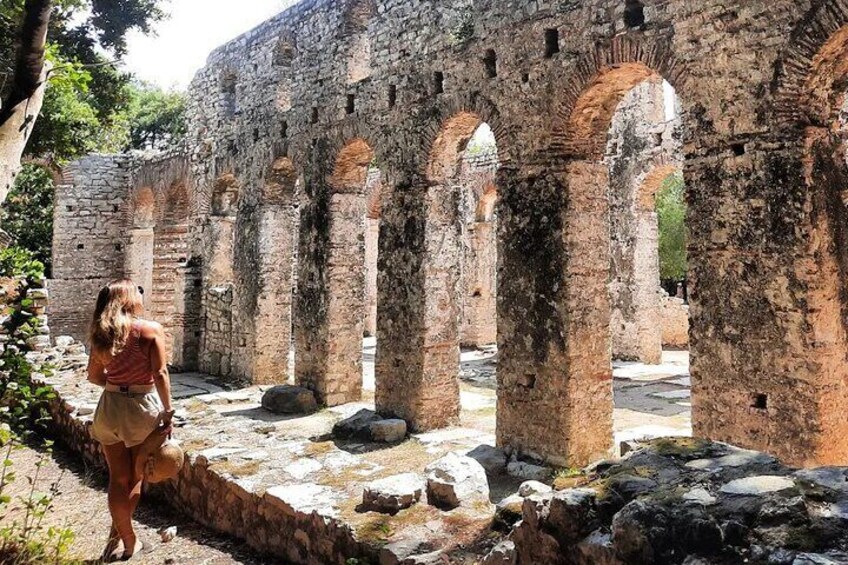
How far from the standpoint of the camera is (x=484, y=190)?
19328 millimetres

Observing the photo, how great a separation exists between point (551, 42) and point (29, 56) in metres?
5.43

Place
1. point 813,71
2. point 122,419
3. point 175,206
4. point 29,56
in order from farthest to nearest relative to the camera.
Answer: point 175,206, point 813,71, point 122,419, point 29,56

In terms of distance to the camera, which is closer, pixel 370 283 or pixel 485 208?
pixel 485 208

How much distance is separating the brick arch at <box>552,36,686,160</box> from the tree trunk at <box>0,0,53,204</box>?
16.7ft

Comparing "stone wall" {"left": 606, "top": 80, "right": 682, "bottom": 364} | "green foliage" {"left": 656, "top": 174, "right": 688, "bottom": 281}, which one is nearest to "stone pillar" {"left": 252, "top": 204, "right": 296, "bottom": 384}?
"stone wall" {"left": 606, "top": 80, "right": 682, "bottom": 364}

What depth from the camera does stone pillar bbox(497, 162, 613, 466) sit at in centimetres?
727

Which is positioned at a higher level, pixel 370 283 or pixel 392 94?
pixel 392 94

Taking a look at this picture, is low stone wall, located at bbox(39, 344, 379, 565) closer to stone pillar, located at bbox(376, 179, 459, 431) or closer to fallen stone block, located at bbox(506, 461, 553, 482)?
fallen stone block, located at bbox(506, 461, 553, 482)

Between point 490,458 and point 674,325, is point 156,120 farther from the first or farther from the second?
point 490,458

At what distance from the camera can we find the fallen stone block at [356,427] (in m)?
8.70

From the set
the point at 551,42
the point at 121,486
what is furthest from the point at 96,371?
the point at 551,42

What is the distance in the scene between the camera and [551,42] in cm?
762

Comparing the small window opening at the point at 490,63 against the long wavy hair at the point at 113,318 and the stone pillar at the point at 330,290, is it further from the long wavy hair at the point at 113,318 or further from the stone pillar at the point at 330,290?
the long wavy hair at the point at 113,318

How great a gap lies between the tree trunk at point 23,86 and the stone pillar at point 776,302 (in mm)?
5472
